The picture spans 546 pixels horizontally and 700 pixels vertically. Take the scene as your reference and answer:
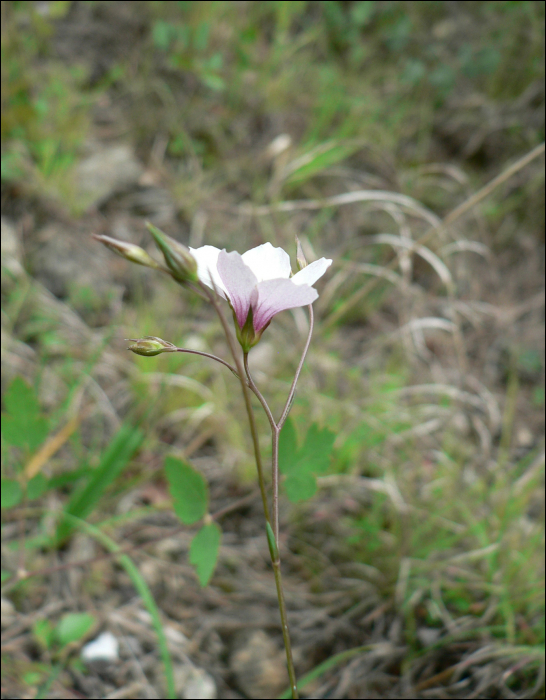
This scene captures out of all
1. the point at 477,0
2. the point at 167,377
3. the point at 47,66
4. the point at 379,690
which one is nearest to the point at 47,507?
the point at 167,377

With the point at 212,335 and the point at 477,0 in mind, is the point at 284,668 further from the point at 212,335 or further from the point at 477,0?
the point at 477,0

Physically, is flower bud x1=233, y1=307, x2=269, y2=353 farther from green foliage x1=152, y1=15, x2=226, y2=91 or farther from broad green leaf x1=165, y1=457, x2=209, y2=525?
green foliage x1=152, y1=15, x2=226, y2=91

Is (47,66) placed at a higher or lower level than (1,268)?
higher

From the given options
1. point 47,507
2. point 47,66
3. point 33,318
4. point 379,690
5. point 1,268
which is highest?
point 47,66

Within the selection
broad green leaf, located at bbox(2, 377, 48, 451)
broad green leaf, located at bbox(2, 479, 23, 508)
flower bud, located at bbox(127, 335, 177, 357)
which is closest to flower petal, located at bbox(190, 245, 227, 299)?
flower bud, located at bbox(127, 335, 177, 357)

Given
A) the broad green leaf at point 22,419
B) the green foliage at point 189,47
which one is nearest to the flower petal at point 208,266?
the broad green leaf at point 22,419

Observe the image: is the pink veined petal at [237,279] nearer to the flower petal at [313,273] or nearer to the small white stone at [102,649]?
the flower petal at [313,273]

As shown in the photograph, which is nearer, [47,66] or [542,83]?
[47,66]
